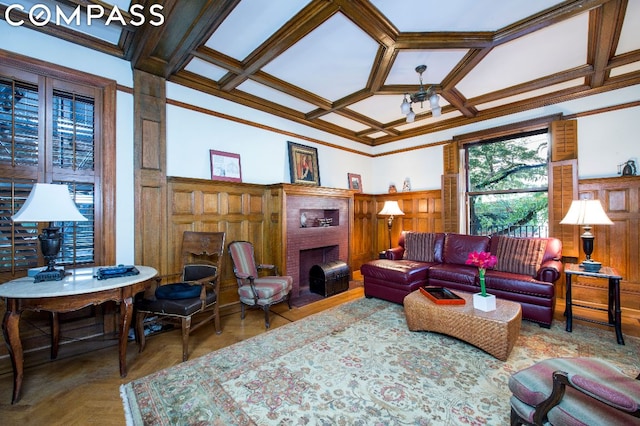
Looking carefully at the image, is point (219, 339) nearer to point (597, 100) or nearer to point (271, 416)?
point (271, 416)

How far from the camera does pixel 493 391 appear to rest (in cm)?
191

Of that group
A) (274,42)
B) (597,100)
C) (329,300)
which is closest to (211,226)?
(329,300)

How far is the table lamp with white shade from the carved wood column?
844 mm

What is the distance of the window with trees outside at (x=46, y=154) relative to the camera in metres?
2.38

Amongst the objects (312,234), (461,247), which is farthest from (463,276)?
(312,234)

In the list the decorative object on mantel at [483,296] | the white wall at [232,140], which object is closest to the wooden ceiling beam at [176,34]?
Answer: the white wall at [232,140]

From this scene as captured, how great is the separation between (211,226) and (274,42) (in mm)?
2334

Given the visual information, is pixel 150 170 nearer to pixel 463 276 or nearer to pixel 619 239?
pixel 463 276

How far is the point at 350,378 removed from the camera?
6.78 feet

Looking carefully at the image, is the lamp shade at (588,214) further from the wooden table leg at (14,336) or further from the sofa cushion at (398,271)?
the wooden table leg at (14,336)

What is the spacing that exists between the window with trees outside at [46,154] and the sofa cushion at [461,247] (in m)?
4.64

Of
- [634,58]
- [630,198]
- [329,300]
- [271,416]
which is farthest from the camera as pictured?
[329,300]

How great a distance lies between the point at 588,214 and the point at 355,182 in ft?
12.2

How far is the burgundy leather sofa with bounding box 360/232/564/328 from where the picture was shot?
3.02 metres
